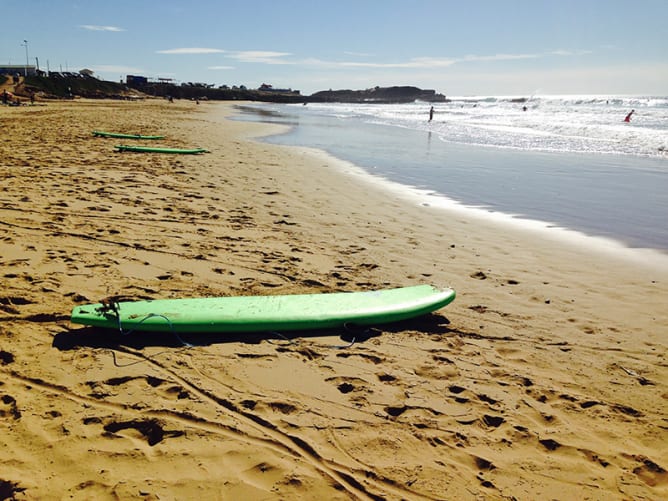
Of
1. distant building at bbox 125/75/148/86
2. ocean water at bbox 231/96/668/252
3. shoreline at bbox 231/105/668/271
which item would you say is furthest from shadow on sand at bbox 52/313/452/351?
distant building at bbox 125/75/148/86

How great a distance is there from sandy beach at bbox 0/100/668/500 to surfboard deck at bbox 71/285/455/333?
11 centimetres

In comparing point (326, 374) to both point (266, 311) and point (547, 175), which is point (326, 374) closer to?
point (266, 311)

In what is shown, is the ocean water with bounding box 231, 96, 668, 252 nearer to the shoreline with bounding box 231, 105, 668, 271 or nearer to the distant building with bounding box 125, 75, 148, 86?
the shoreline with bounding box 231, 105, 668, 271

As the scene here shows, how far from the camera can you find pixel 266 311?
134 inches

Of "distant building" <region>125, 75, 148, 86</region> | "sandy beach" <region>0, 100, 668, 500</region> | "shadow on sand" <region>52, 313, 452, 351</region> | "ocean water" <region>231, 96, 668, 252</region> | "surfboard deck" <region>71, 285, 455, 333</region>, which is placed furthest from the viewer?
"distant building" <region>125, 75, 148, 86</region>

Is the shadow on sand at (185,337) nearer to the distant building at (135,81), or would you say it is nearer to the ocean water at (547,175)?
the ocean water at (547,175)

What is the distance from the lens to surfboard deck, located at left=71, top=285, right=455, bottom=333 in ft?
10.2

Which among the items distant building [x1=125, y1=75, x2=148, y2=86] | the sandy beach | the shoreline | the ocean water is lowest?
the sandy beach

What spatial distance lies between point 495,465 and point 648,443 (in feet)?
3.25

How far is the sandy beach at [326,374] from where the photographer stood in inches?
82.4

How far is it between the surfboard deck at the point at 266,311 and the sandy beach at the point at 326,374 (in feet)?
0.36

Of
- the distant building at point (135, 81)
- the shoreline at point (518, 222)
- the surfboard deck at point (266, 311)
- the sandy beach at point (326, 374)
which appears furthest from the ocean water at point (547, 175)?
the distant building at point (135, 81)

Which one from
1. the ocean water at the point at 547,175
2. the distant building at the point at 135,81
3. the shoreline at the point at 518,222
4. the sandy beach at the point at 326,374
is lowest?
the sandy beach at the point at 326,374

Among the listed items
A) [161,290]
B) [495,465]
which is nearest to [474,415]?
[495,465]
